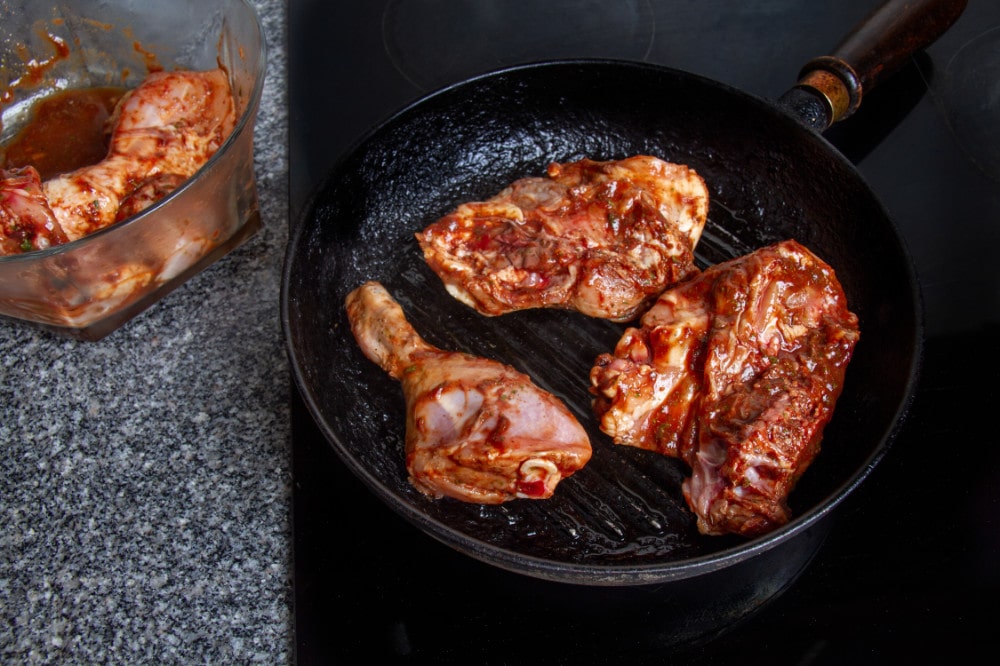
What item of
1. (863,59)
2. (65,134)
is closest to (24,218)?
(65,134)

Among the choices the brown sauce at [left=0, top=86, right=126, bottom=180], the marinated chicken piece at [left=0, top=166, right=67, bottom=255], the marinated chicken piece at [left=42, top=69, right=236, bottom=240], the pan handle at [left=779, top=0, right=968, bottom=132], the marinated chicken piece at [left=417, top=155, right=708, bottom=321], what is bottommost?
the brown sauce at [left=0, top=86, right=126, bottom=180]

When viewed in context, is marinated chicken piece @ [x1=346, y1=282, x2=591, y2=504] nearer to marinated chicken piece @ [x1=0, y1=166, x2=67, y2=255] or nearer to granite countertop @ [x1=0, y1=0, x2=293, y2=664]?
granite countertop @ [x1=0, y1=0, x2=293, y2=664]

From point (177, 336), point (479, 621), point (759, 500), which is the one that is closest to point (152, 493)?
point (177, 336)

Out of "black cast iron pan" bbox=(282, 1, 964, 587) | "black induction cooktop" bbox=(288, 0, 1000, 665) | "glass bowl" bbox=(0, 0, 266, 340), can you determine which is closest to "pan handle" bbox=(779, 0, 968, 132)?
"black cast iron pan" bbox=(282, 1, 964, 587)

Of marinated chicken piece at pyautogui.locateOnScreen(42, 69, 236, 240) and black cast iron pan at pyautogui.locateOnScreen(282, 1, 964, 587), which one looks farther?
marinated chicken piece at pyautogui.locateOnScreen(42, 69, 236, 240)

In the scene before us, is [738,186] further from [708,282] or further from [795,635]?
[795,635]

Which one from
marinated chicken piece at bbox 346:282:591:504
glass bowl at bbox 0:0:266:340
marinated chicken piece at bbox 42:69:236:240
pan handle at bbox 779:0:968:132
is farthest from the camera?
pan handle at bbox 779:0:968:132

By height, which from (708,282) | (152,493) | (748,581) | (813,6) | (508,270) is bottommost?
(152,493)
